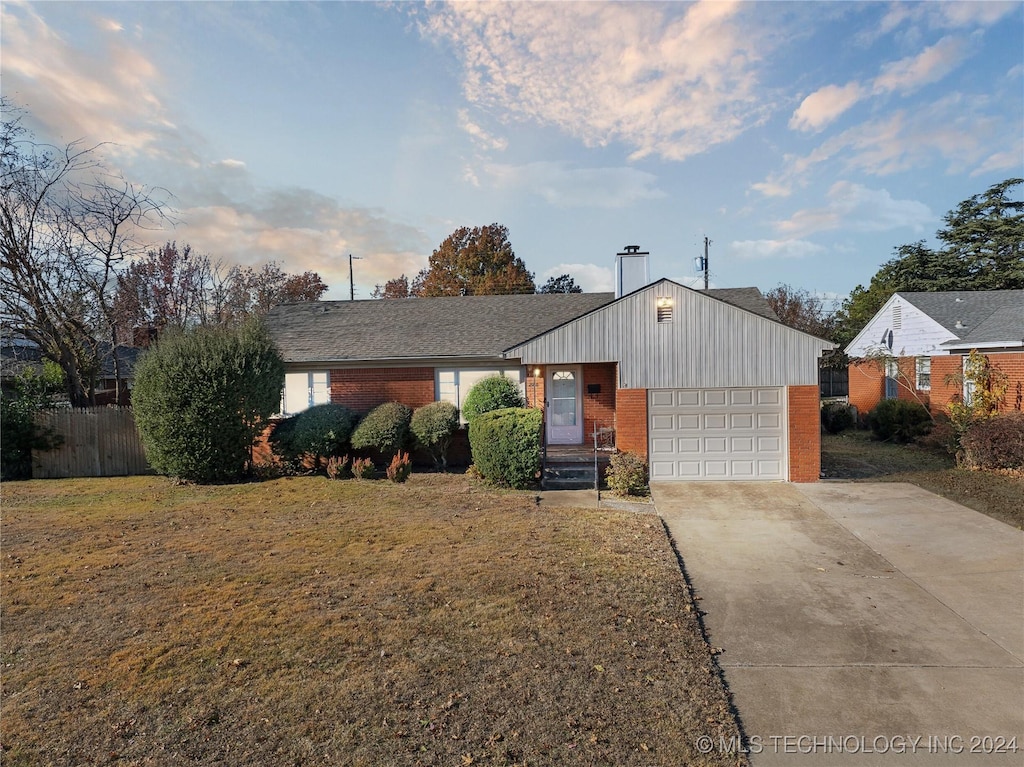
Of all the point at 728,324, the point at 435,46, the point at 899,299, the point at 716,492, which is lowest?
the point at 716,492

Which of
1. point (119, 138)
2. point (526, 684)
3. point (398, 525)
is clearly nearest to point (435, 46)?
point (398, 525)

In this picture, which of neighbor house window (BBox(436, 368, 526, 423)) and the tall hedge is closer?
the tall hedge

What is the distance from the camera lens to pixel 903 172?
44.9 ft

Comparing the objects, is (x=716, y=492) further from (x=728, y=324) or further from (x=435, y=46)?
(x=435, y=46)

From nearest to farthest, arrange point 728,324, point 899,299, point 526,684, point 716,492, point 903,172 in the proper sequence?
A: point 526,684
point 716,492
point 728,324
point 903,172
point 899,299

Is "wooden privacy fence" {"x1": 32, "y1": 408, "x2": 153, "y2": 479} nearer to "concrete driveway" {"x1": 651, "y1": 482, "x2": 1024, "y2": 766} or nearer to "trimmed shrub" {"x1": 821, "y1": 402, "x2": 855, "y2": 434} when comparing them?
"concrete driveway" {"x1": 651, "y1": 482, "x2": 1024, "y2": 766}

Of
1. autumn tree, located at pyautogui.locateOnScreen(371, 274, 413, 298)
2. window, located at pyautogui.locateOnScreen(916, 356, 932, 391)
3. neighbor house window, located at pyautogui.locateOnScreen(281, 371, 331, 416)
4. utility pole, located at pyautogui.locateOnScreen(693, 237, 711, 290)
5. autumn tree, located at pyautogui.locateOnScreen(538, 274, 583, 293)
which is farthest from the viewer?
autumn tree, located at pyautogui.locateOnScreen(538, 274, 583, 293)

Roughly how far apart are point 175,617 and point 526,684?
3.69m

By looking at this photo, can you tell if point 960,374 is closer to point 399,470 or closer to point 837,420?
point 837,420

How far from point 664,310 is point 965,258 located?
119ft

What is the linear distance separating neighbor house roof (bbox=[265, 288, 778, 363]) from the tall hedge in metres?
2.03

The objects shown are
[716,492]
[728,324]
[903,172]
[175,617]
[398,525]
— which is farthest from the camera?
[903,172]

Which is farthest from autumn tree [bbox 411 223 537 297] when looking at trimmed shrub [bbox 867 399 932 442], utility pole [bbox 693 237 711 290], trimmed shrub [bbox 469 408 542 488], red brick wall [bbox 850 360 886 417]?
trimmed shrub [bbox 469 408 542 488]

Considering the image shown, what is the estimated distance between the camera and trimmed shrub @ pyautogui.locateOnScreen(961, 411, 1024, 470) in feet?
36.6
